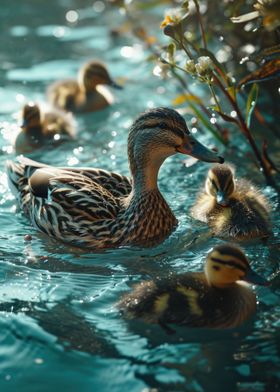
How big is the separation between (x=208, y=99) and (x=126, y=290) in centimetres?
331

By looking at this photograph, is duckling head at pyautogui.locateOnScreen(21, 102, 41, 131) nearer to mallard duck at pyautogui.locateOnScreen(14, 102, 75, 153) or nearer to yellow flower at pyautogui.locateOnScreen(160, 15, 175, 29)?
mallard duck at pyautogui.locateOnScreen(14, 102, 75, 153)

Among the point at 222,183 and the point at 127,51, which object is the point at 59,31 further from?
the point at 222,183

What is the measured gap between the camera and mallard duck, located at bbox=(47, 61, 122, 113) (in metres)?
7.22

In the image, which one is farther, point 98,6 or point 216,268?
point 98,6

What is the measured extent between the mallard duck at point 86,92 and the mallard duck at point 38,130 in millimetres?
549

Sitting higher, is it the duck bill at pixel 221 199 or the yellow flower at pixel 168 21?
the yellow flower at pixel 168 21

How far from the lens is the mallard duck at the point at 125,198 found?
4.66 meters

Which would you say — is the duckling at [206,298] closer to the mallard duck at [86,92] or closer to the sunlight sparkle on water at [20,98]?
the mallard duck at [86,92]

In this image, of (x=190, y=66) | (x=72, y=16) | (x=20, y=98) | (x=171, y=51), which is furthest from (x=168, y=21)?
(x=72, y=16)

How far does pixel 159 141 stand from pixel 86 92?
2708 mm

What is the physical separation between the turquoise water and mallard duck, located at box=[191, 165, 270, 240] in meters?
0.08

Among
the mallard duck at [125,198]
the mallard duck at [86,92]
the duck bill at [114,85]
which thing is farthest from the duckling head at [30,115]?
the mallard duck at [125,198]

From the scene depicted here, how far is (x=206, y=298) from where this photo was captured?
379 centimetres

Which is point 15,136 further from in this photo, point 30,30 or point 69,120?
point 30,30
